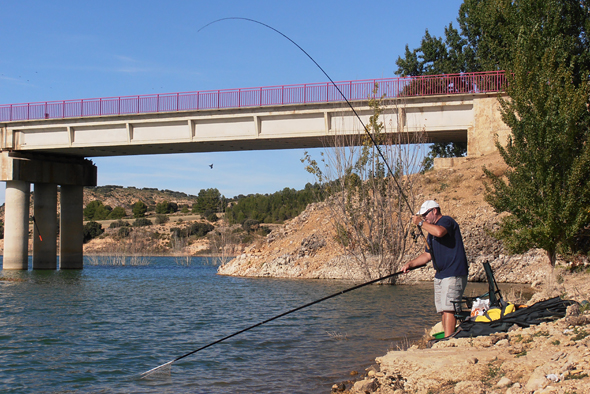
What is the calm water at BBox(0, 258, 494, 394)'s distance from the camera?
27.0ft

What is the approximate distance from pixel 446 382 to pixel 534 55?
14.8 metres

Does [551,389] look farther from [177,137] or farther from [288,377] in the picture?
[177,137]

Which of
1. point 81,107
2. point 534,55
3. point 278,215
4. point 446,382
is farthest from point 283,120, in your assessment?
point 278,215

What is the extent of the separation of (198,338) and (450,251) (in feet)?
20.8

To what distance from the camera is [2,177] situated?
3325cm

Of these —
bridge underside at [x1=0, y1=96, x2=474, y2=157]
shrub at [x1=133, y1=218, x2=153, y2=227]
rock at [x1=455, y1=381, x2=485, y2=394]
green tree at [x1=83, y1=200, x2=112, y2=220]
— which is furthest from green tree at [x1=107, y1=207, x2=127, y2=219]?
rock at [x1=455, y1=381, x2=485, y2=394]

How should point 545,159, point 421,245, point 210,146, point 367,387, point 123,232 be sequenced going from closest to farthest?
point 367,387 → point 545,159 → point 421,245 → point 210,146 → point 123,232

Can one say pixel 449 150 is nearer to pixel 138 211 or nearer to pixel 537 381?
pixel 537 381

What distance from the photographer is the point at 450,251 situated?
7332 millimetres

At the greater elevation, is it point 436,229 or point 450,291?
point 436,229

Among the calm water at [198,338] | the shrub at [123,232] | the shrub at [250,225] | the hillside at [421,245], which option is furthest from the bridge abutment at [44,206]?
the shrub at [250,225]

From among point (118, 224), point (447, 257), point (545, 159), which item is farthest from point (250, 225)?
point (447, 257)

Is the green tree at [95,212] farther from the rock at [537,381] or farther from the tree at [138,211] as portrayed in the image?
the rock at [537,381]

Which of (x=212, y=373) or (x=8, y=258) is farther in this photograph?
(x=8, y=258)
